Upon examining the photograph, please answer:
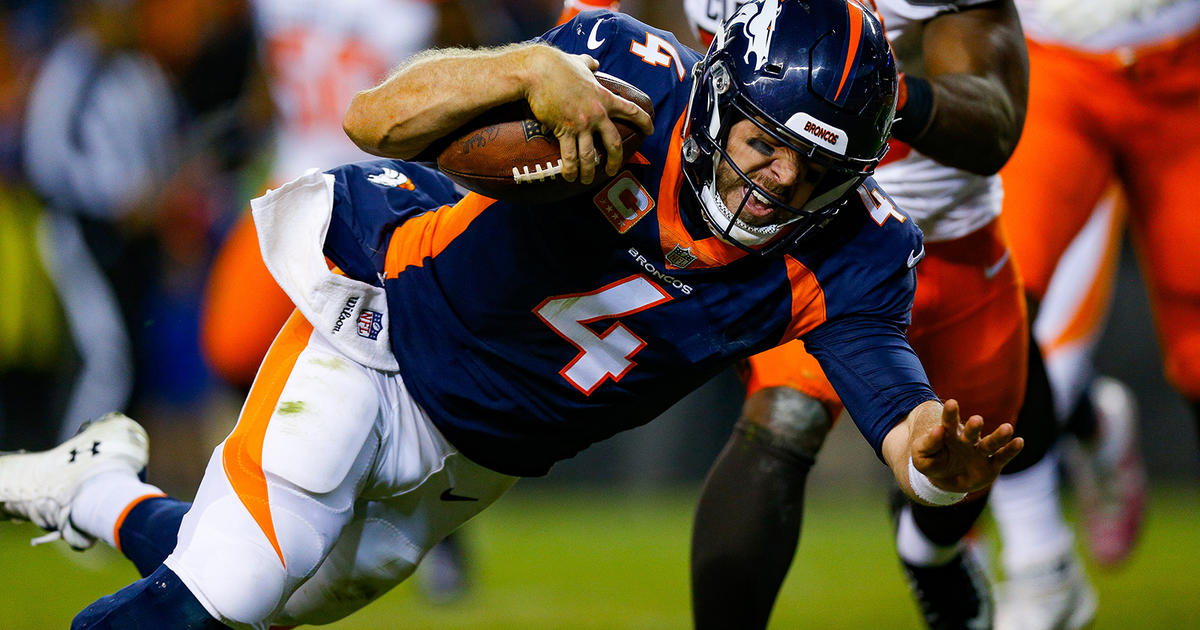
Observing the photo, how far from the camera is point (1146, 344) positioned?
25.3 feet

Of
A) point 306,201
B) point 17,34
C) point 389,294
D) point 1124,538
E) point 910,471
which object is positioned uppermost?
point 306,201

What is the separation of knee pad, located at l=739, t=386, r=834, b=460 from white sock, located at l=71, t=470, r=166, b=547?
1290 mm

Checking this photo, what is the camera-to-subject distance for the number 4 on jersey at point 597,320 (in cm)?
247

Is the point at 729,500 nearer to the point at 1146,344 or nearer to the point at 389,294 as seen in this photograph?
the point at 389,294

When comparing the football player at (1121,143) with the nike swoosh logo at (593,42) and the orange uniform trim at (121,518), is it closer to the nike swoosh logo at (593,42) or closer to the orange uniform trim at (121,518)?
the nike swoosh logo at (593,42)

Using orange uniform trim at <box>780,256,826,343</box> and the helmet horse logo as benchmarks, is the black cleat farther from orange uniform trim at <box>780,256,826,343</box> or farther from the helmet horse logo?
the helmet horse logo

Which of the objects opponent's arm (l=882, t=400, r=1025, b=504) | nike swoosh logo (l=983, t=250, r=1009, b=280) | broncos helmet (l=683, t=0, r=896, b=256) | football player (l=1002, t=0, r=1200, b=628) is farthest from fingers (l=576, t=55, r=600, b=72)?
football player (l=1002, t=0, r=1200, b=628)

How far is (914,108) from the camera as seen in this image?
256 cm

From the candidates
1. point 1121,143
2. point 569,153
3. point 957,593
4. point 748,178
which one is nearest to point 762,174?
point 748,178

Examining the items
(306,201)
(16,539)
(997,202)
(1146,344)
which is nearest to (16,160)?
(16,539)

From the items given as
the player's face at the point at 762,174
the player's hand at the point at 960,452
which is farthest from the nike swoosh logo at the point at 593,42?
the player's hand at the point at 960,452

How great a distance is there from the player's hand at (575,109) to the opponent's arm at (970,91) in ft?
2.31

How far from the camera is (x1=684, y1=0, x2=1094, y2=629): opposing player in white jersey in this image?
8.90 ft

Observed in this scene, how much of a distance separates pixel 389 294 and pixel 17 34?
595cm
